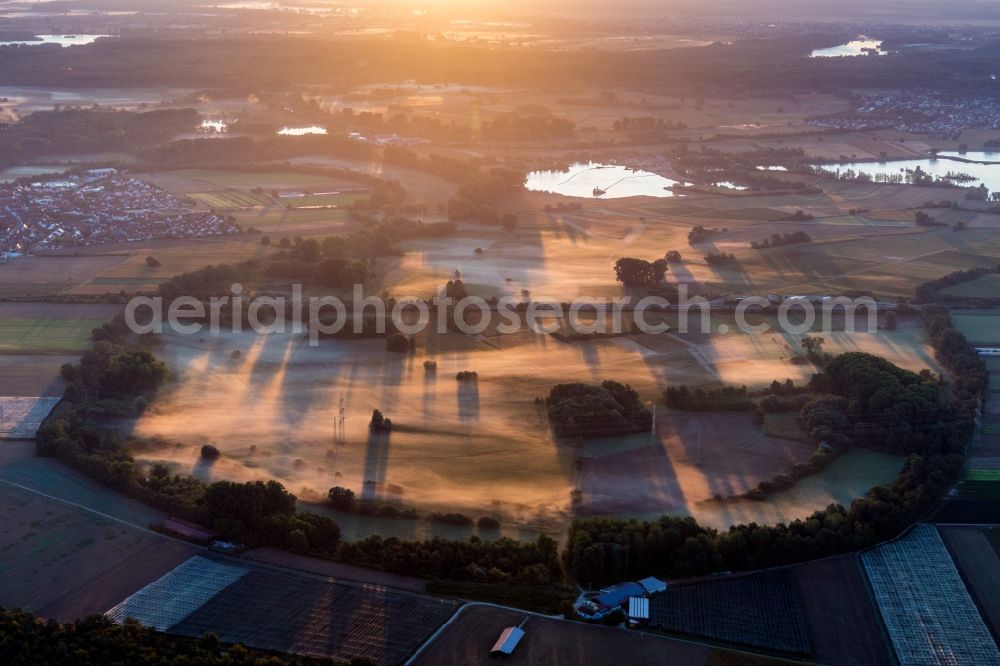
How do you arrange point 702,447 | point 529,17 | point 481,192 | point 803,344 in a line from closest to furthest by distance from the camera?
point 702,447 < point 803,344 < point 481,192 < point 529,17

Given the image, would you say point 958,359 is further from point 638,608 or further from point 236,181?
point 236,181

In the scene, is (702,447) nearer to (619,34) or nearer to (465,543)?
(465,543)

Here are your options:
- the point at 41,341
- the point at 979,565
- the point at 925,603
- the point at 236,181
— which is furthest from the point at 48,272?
the point at 979,565

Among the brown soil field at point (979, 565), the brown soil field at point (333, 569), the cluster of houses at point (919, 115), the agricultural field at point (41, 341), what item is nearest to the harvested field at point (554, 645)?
the brown soil field at point (333, 569)

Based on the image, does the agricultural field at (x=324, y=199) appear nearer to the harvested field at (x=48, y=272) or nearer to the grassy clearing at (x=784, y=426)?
the harvested field at (x=48, y=272)

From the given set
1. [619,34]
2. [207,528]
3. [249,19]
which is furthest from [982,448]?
[249,19]

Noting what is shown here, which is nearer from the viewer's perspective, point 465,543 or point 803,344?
point 465,543
